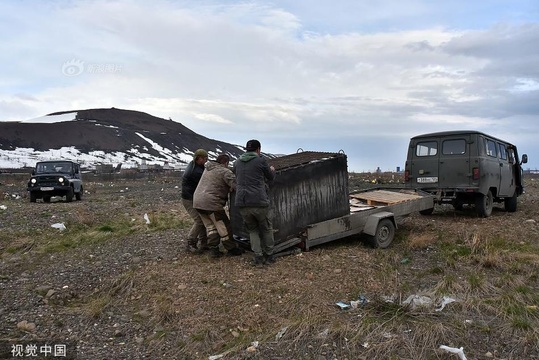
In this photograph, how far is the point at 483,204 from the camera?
35.5 ft

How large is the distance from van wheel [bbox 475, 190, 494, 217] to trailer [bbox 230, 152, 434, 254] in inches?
150

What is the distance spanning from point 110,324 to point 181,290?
3.07 feet

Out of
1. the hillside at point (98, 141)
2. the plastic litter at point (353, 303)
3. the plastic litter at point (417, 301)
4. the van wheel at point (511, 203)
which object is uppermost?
the hillside at point (98, 141)

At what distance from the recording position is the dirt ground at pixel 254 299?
4348 mm

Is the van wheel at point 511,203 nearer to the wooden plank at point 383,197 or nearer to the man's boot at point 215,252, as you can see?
the wooden plank at point 383,197

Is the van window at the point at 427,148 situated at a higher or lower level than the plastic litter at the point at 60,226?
higher

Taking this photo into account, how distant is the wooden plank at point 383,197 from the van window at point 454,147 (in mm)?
2018

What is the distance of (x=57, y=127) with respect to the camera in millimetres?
73312

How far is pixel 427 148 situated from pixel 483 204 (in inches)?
73.9

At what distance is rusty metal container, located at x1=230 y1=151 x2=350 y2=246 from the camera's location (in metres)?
6.63

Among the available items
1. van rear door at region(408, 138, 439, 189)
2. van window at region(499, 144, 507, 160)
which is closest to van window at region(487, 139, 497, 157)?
van window at region(499, 144, 507, 160)

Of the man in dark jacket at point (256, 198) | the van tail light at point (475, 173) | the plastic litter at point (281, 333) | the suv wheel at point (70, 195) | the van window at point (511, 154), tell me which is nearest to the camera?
Result: the plastic litter at point (281, 333)

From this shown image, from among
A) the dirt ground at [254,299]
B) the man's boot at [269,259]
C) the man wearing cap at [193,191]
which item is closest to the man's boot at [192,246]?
the man wearing cap at [193,191]

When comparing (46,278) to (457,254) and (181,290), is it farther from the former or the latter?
(457,254)
